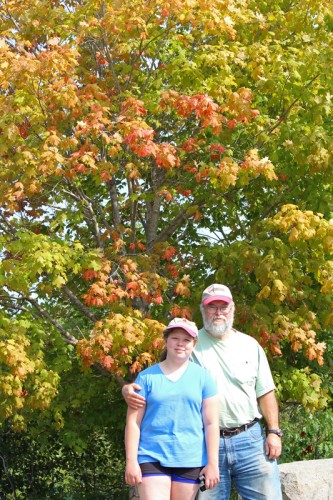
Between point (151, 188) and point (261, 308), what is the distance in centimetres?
246

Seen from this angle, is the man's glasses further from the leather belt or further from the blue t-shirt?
the leather belt

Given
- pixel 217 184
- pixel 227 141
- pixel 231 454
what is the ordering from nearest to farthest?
pixel 231 454 < pixel 217 184 < pixel 227 141

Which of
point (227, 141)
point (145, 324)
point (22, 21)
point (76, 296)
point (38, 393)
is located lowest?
point (38, 393)

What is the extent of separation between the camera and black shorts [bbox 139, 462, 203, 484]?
4094 millimetres

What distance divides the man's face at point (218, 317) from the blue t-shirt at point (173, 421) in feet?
1.37

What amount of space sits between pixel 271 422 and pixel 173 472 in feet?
2.67

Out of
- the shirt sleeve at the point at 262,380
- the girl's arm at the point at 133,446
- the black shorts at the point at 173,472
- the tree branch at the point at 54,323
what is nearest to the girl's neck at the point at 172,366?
the girl's arm at the point at 133,446

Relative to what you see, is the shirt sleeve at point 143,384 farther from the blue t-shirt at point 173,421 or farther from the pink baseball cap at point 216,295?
the pink baseball cap at point 216,295

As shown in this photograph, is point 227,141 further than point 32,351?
Yes

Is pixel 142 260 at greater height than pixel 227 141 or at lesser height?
lesser

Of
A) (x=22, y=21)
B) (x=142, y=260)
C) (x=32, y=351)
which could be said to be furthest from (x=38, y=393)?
(x=22, y=21)

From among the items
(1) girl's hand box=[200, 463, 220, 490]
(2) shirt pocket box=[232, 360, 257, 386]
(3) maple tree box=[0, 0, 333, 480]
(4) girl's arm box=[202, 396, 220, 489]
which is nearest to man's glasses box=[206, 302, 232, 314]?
(2) shirt pocket box=[232, 360, 257, 386]

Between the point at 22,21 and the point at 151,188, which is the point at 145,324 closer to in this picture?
the point at 151,188

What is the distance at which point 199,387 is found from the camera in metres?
4.23
